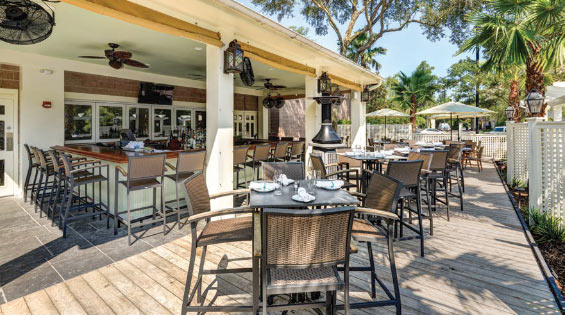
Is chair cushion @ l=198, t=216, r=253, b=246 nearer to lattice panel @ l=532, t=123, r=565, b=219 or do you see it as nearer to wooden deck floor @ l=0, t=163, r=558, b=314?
wooden deck floor @ l=0, t=163, r=558, b=314

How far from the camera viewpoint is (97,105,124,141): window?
695 cm

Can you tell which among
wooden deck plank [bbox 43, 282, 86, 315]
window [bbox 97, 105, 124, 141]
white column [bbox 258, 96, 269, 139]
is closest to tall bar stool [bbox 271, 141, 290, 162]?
wooden deck plank [bbox 43, 282, 86, 315]

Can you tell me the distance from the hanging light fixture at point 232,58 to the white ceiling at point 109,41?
138 cm

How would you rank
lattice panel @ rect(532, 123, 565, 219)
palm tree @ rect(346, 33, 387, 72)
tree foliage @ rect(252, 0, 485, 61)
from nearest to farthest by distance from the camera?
1. lattice panel @ rect(532, 123, 565, 219)
2. tree foliage @ rect(252, 0, 485, 61)
3. palm tree @ rect(346, 33, 387, 72)

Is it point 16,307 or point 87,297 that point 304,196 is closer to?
point 87,297

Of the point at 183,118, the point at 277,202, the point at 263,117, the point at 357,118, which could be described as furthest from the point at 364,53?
the point at 277,202

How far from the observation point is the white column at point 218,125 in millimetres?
3697

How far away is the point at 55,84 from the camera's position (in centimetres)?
590

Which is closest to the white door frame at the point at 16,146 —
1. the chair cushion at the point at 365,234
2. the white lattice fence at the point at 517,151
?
the chair cushion at the point at 365,234

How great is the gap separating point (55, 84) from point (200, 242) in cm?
615

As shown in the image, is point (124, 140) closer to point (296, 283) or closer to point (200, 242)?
point (200, 242)

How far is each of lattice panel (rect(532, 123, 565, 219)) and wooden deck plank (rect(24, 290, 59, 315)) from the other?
5348 millimetres

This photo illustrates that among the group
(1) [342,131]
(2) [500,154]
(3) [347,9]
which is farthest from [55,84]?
(2) [500,154]

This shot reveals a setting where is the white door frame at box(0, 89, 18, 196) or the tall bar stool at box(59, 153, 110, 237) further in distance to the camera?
the white door frame at box(0, 89, 18, 196)
